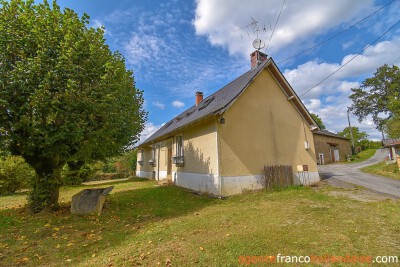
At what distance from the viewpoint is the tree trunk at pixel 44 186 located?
25.3 ft

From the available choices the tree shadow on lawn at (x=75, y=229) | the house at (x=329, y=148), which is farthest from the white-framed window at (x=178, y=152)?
the house at (x=329, y=148)

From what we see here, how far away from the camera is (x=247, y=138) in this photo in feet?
35.9

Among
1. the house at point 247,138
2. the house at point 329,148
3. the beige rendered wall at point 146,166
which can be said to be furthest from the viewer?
the house at point 329,148

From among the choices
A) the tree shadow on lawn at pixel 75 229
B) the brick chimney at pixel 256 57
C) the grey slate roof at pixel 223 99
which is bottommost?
the tree shadow on lawn at pixel 75 229

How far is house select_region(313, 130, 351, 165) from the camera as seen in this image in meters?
27.7

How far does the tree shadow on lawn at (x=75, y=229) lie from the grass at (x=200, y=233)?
2 centimetres

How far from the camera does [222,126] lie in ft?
33.4

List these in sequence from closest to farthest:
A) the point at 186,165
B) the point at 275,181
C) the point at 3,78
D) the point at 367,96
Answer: the point at 3,78 → the point at 275,181 → the point at 186,165 → the point at 367,96

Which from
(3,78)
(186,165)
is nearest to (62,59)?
(3,78)

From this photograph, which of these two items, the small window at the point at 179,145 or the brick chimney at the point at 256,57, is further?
the brick chimney at the point at 256,57

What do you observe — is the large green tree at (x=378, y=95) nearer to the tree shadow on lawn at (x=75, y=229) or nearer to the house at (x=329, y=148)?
the house at (x=329, y=148)

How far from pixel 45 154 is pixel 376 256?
29.1 feet

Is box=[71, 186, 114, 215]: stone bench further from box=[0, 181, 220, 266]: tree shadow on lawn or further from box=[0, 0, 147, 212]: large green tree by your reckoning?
box=[0, 0, 147, 212]: large green tree

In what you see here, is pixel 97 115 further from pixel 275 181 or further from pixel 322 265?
pixel 275 181
